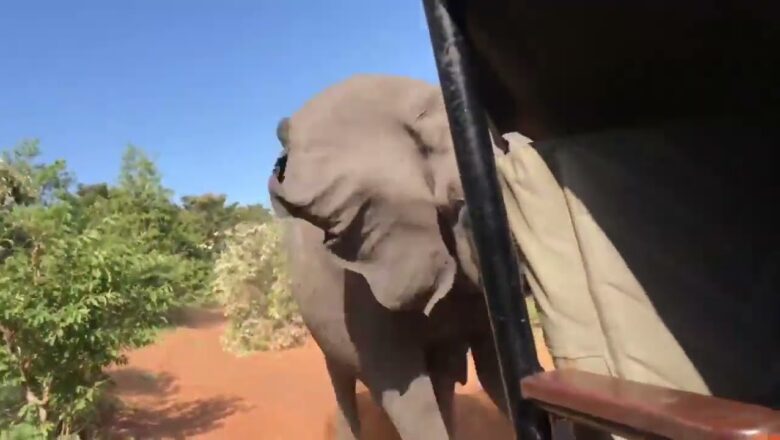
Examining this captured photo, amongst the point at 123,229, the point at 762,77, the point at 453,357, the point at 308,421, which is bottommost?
the point at 308,421

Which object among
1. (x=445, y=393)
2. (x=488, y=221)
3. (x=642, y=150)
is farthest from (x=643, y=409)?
(x=445, y=393)

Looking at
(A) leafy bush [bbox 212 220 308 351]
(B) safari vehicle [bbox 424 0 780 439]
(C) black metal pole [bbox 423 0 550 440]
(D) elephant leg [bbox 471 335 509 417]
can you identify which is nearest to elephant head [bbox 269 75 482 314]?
(D) elephant leg [bbox 471 335 509 417]

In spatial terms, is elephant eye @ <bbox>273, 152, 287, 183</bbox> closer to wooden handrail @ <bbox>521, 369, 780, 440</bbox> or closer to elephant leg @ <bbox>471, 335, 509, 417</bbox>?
elephant leg @ <bbox>471, 335, 509, 417</bbox>

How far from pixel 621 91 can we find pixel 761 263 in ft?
1.07

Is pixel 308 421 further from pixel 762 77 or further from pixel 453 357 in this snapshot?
pixel 762 77

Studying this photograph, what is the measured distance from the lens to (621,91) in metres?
1.27

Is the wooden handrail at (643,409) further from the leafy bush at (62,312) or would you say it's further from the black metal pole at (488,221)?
the leafy bush at (62,312)

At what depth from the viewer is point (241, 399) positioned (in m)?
7.21

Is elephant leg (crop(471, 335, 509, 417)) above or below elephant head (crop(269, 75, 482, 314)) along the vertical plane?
below

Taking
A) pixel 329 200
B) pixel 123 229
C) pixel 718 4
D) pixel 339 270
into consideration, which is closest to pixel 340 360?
pixel 339 270

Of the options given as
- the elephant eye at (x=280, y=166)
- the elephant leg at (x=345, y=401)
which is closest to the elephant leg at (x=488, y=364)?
the elephant leg at (x=345, y=401)

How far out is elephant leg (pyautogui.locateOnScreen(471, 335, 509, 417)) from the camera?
12.1ft

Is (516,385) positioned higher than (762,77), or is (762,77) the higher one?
(762,77)

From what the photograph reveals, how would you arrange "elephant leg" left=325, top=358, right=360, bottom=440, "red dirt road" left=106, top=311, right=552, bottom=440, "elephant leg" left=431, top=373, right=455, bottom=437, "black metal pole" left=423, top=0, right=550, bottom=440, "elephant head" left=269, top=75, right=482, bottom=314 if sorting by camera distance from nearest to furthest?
"black metal pole" left=423, top=0, right=550, bottom=440 < "elephant head" left=269, top=75, right=482, bottom=314 < "elephant leg" left=431, top=373, right=455, bottom=437 < "elephant leg" left=325, top=358, right=360, bottom=440 < "red dirt road" left=106, top=311, right=552, bottom=440
